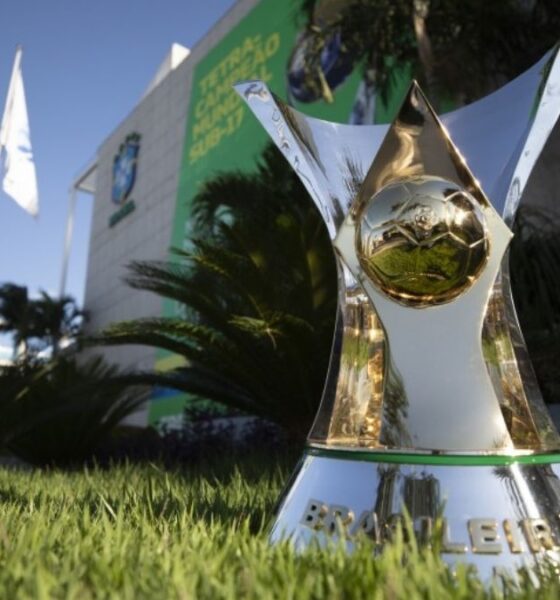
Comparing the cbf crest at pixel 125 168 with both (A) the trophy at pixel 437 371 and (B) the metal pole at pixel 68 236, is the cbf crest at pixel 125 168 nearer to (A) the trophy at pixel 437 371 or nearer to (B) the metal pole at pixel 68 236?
(B) the metal pole at pixel 68 236

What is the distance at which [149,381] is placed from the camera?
598 centimetres

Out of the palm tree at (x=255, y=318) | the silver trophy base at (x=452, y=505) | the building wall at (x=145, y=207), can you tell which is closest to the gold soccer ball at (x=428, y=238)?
the silver trophy base at (x=452, y=505)

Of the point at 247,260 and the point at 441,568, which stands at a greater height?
the point at 247,260

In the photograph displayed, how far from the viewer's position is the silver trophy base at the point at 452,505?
146 cm

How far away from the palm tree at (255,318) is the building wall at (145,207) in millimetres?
15394

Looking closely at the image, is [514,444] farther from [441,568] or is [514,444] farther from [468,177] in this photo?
[468,177]

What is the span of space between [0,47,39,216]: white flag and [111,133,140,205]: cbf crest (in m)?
22.8

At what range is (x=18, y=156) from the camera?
4742mm

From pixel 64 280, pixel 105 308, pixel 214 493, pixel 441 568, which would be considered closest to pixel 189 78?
pixel 105 308

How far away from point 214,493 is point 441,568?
1767 millimetres

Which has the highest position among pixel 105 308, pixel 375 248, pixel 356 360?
pixel 105 308

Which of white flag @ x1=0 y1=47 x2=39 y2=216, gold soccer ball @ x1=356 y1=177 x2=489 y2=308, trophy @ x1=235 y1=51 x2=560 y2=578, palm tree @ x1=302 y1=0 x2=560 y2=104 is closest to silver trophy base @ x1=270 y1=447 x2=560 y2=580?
trophy @ x1=235 y1=51 x2=560 y2=578

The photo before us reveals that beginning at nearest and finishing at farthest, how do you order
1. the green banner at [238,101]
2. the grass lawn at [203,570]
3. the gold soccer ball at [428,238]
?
the grass lawn at [203,570], the gold soccer ball at [428,238], the green banner at [238,101]

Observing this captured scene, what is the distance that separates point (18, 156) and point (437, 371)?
402 cm
